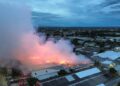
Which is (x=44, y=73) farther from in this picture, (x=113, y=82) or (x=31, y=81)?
(x=113, y=82)

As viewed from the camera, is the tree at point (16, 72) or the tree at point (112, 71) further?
the tree at point (112, 71)

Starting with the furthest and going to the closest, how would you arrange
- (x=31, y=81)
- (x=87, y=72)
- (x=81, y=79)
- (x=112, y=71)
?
(x=112, y=71)
(x=87, y=72)
(x=81, y=79)
(x=31, y=81)

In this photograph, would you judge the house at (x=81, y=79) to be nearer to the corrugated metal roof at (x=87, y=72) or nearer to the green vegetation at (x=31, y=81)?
the corrugated metal roof at (x=87, y=72)

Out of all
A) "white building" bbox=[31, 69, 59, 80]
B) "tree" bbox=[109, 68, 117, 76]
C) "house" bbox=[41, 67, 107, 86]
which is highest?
"white building" bbox=[31, 69, 59, 80]

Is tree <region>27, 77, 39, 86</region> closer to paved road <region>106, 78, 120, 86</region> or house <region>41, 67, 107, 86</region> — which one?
house <region>41, 67, 107, 86</region>

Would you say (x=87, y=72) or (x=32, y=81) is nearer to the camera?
(x=32, y=81)

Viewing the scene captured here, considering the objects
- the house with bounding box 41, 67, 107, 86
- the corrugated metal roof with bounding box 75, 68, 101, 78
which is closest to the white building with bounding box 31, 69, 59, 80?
the house with bounding box 41, 67, 107, 86

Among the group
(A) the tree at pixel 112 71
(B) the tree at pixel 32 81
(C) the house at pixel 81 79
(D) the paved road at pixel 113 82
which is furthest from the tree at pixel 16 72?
(A) the tree at pixel 112 71

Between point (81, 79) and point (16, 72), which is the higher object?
point (16, 72)

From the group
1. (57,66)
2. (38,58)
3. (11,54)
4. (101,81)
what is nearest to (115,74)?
(101,81)

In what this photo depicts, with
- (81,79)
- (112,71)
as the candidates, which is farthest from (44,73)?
(112,71)

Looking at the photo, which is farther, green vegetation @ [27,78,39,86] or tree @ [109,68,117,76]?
tree @ [109,68,117,76]
